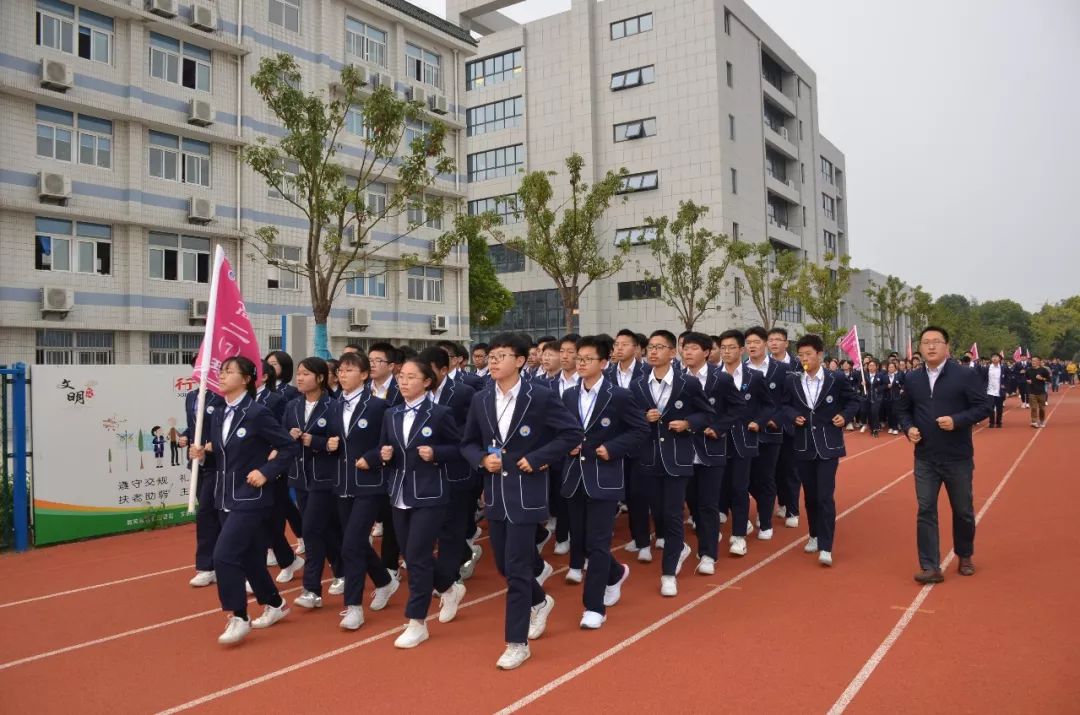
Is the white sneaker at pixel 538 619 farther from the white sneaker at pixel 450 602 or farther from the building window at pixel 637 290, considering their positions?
the building window at pixel 637 290

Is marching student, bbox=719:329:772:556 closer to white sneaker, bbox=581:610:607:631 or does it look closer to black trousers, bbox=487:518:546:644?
white sneaker, bbox=581:610:607:631

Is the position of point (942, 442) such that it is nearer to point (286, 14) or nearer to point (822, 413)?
point (822, 413)

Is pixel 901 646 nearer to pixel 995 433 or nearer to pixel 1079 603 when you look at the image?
pixel 1079 603

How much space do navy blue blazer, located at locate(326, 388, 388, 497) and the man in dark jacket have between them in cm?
402

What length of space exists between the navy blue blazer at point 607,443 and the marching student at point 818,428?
2152 millimetres

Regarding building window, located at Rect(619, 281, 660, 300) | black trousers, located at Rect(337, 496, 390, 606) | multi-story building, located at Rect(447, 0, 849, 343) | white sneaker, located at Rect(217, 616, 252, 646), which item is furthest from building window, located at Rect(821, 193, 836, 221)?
white sneaker, located at Rect(217, 616, 252, 646)

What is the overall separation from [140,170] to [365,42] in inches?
356

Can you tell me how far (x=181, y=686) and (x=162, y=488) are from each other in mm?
5666

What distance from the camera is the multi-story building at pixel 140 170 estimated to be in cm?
1741

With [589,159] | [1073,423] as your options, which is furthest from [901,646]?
[589,159]

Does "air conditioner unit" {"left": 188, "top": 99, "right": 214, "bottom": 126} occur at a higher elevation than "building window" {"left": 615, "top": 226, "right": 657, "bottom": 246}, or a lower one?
higher

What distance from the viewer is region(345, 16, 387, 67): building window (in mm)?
24539

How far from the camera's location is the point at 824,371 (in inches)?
285

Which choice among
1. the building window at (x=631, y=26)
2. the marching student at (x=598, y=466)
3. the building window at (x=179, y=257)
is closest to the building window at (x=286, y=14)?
the building window at (x=179, y=257)
